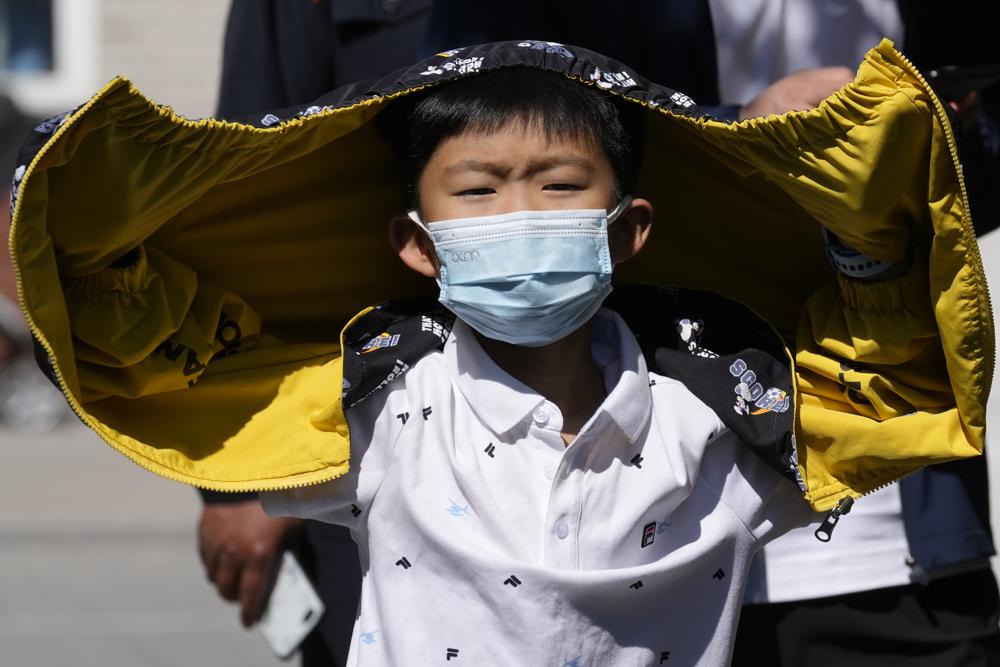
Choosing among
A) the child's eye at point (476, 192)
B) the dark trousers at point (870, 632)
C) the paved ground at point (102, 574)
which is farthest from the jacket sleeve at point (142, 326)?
the paved ground at point (102, 574)

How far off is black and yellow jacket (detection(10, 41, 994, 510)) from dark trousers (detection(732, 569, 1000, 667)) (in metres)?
0.53

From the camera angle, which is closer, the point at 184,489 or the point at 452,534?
the point at 452,534

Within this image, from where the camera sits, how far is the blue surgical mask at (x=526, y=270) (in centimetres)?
209

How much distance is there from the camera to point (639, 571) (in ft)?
6.91

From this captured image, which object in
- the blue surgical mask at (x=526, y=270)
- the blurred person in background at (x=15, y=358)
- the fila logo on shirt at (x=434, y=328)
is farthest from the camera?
the blurred person in background at (x=15, y=358)

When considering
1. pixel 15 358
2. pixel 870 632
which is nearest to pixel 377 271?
pixel 870 632

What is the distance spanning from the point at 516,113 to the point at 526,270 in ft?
0.81

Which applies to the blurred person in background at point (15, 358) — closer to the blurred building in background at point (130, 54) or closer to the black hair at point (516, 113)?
the blurred building in background at point (130, 54)

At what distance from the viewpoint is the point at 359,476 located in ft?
7.13

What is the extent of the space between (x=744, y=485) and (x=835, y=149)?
0.54m

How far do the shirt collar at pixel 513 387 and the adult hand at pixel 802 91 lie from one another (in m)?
0.42

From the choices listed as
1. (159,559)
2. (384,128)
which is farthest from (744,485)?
(159,559)

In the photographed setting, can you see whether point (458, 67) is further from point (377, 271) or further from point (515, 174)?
point (377, 271)

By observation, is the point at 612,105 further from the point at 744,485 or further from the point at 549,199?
the point at 744,485
